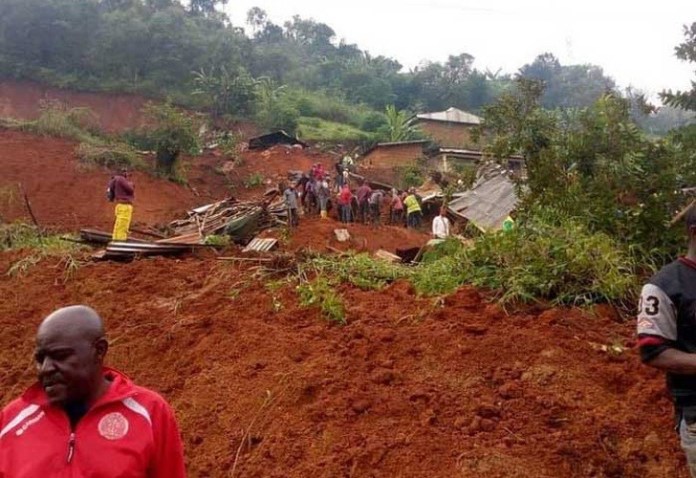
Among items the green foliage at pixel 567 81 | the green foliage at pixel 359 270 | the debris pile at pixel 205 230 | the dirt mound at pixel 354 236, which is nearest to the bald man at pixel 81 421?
the green foliage at pixel 359 270

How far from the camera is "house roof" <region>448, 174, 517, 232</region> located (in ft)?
54.7

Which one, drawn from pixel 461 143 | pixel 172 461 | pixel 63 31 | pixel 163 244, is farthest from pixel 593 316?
pixel 63 31

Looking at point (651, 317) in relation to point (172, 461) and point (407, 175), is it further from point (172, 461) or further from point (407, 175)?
point (407, 175)

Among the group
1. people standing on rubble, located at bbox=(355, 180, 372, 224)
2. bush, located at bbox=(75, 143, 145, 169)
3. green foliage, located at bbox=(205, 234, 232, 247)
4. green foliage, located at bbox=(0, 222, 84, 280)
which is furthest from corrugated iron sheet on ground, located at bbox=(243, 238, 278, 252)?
bush, located at bbox=(75, 143, 145, 169)

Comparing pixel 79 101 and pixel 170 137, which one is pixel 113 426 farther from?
pixel 79 101

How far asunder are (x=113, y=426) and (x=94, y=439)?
6 centimetres

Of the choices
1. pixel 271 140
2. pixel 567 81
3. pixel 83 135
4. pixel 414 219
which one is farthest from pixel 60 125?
pixel 567 81

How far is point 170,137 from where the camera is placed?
23219 mm

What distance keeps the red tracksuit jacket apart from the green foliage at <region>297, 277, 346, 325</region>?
3868 mm

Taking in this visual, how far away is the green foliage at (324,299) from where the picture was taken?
20.1 ft

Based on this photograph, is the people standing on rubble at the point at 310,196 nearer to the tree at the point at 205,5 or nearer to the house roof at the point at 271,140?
the house roof at the point at 271,140

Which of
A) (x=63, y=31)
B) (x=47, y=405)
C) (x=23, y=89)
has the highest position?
(x=63, y=31)

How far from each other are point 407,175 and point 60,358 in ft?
89.0

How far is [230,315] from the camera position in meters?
6.58
